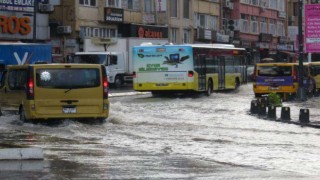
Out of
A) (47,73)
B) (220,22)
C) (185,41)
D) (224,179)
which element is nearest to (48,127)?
(47,73)

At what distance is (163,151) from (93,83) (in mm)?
5893

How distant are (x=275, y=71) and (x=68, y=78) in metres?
17.9

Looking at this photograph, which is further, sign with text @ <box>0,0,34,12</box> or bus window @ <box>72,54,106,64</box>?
sign with text @ <box>0,0,34,12</box>

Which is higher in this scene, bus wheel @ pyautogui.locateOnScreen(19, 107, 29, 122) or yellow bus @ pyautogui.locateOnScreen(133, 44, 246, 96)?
yellow bus @ pyautogui.locateOnScreen(133, 44, 246, 96)

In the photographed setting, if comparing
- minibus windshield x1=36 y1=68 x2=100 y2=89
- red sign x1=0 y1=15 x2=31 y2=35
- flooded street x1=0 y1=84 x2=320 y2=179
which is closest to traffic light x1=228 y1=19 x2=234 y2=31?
red sign x1=0 y1=15 x2=31 y2=35

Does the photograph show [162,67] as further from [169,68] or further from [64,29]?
[64,29]

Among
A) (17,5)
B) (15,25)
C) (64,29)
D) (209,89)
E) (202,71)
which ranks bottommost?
(209,89)

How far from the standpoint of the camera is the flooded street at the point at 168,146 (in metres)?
11.7

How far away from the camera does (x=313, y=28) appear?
33.1 m

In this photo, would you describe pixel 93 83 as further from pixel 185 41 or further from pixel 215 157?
pixel 185 41

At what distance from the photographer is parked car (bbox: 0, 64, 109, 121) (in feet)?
65.1

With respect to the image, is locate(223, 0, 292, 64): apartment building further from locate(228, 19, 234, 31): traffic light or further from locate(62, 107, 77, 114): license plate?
locate(62, 107, 77, 114): license plate

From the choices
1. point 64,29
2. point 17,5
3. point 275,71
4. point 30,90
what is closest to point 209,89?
point 275,71

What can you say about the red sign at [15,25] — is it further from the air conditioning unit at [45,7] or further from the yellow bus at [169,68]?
the yellow bus at [169,68]
